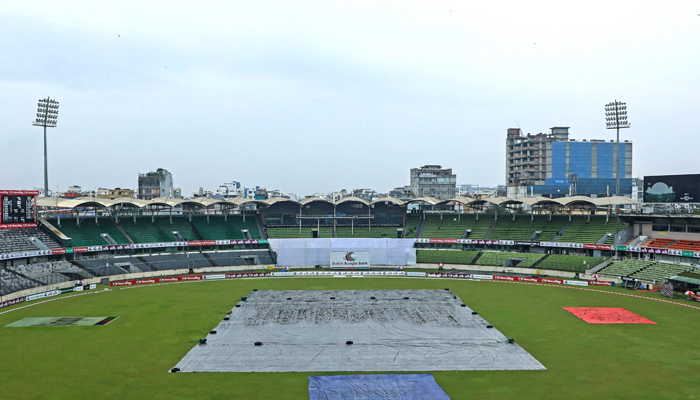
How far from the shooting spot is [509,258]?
81.5 metres

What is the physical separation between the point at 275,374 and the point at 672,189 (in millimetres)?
69676

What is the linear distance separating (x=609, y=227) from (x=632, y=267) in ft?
44.3

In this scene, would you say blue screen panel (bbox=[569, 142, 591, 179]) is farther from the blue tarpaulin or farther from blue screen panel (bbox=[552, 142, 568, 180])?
the blue tarpaulin

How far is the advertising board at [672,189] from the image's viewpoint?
73.3 m

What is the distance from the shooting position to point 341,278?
75.2 meters

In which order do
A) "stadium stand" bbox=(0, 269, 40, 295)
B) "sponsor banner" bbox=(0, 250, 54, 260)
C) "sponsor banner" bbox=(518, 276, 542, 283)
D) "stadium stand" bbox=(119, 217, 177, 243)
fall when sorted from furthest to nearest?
"stadium stand" bbox=(119, 217, 177, 243), "sponsor banner" bbox=(518, 276, 542, 283), "sponsor banner" bbox=(0, 250, 54, 260), "stadium stand" bbox=(0, 269, 40, 295)

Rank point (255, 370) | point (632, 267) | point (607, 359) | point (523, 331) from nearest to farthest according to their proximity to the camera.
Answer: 1. point (255, 370)
2. point (607, 359)
3. point (523, 331)
4. point (632, 267)

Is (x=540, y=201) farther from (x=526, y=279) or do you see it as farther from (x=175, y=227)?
(x=175, y=227)

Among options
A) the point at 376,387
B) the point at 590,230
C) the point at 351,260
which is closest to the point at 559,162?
the point at 590,230

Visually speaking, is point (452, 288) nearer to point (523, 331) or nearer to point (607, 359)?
Result: point (523, 331)

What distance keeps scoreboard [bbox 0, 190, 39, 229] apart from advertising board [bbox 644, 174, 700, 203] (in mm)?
93023

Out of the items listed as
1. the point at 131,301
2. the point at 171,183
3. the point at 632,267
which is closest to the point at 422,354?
the point at 131,301

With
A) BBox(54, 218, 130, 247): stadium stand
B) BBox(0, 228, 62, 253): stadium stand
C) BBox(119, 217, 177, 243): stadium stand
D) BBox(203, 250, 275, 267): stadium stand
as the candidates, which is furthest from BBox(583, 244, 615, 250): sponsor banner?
BBox(0, 228, 62, 253): stadium stand

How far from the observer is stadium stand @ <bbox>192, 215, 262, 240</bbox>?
92.9 meters
